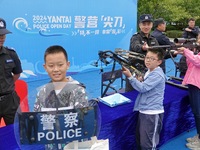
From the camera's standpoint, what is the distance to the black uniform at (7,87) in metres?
2.11

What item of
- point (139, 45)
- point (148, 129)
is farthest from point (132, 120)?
point (139, 45)

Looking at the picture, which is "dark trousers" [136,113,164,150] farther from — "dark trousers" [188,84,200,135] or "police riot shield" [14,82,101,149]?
"police riot shield" [14,82,101,149]

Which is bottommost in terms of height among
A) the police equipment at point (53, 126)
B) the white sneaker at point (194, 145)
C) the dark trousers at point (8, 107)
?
the white sneaker at point (194, 145)

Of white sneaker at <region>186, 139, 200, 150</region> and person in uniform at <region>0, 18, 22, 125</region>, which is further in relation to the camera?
white sneaker at <region>186, 139, 200, 150</region>

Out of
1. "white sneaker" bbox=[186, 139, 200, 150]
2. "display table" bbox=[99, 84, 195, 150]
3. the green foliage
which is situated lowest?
"white sneaker" bbox=[186, 139, 200, 150]

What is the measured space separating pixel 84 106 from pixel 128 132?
4.50 feet

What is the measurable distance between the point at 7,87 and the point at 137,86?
1.15m

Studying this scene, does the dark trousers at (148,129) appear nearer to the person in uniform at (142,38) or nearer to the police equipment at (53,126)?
the person in uniform at (142,38)

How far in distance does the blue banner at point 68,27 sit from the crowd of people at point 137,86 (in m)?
3.25

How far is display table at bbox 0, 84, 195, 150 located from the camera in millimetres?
1724

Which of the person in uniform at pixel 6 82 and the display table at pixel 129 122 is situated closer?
the display table at pixel 129 122

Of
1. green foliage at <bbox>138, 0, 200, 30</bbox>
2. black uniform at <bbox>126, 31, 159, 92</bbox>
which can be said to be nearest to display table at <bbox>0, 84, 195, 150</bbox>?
black uniform at <bbox>126, 31, 159, 92</bbox>

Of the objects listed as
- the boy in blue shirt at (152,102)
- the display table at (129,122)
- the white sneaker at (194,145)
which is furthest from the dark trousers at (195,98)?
the boy in blue shirt at (152,102)

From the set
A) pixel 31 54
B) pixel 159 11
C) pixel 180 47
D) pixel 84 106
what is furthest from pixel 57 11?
pixel 159 11
